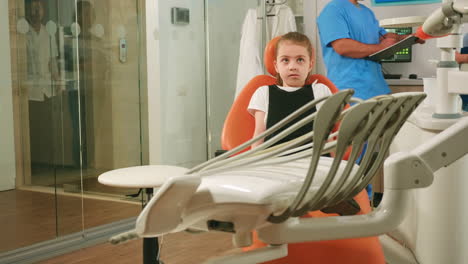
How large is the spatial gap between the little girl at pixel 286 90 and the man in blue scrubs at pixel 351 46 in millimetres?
1050

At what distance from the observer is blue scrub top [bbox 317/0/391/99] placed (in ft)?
10.3

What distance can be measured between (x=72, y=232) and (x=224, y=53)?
1.74 meters

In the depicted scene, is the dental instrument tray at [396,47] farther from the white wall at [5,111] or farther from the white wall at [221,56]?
the white wall at [221,56]

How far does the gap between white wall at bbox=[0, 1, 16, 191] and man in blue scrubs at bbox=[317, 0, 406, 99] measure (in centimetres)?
155

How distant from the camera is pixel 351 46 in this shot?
3.09 m

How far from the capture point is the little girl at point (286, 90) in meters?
2.04

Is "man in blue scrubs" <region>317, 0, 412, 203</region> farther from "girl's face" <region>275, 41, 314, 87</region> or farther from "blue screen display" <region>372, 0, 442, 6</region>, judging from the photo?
"girl's face" <region>275, 41, 314, 87</region>

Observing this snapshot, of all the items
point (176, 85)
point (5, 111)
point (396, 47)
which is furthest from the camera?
point (176, 85)

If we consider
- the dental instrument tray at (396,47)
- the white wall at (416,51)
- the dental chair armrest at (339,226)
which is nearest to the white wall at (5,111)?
the dental instrument tray at (396,47)

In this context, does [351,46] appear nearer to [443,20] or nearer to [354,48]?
[354,48]

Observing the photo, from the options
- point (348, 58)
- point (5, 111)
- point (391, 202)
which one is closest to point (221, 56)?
point (348, 58)

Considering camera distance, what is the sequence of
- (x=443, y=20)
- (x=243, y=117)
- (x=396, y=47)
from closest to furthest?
(x=396, y=47)
(x=443, y=20)
(x=243, y=117)

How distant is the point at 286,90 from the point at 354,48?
43.7 inches

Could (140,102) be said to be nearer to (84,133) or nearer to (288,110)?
(84,133)
